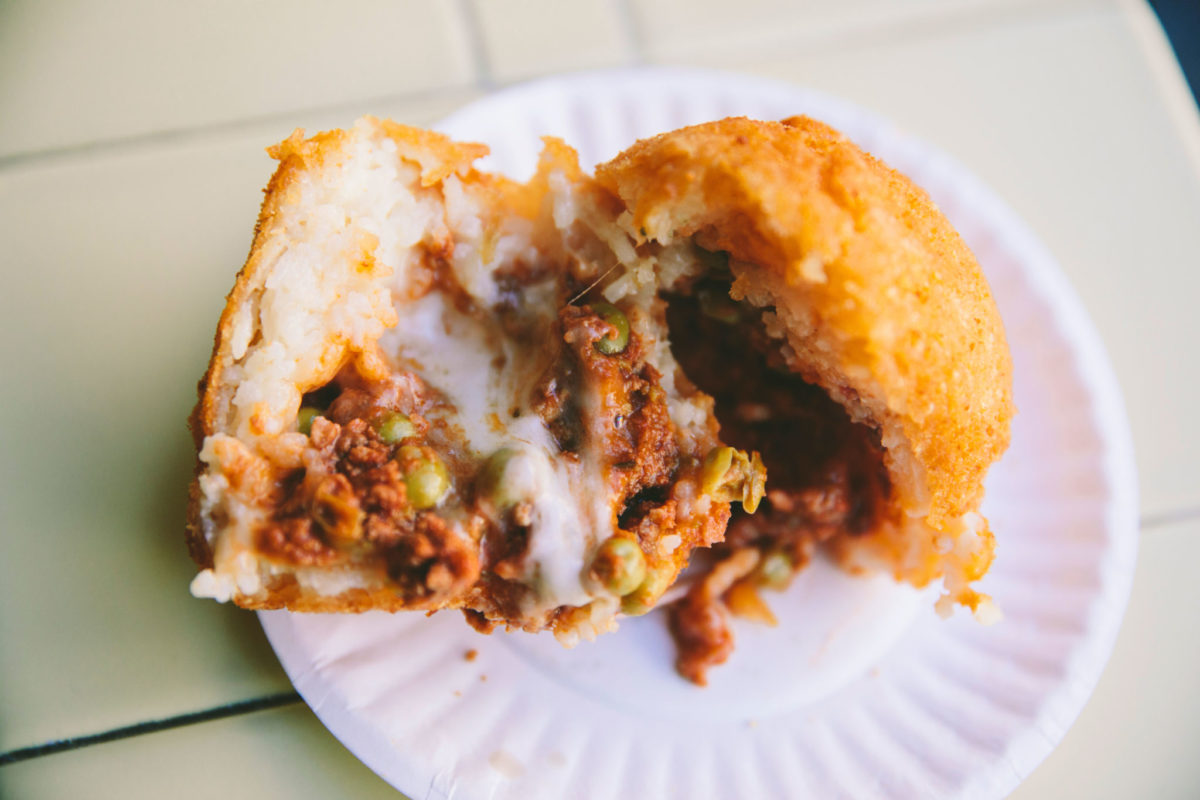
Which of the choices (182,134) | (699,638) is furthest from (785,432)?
(182,134)

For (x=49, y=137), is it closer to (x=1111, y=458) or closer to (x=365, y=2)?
(x=365, y=2)

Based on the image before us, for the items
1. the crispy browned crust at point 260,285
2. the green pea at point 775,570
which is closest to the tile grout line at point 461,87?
the crispy browned crust at point 260,285

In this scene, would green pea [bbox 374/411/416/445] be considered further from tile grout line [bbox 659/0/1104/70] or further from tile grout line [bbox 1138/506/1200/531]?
tile grout line [bbox 1138/506/1200/531]

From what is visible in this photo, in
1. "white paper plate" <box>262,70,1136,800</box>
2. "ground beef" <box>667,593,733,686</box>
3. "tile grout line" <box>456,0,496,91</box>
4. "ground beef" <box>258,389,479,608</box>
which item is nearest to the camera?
"ground beef" <box>258,389,479,608</box>

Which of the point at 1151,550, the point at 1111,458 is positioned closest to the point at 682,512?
the point at 1111,458

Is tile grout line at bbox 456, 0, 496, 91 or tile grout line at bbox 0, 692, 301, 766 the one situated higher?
tile grout line at bbox 456, 0, 496, 91

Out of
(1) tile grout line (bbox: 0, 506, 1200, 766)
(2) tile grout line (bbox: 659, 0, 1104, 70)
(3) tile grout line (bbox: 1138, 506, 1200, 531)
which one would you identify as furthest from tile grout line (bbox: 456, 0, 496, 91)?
(3) tile grout line (bbox: 1138, 506, 1200, 531)
